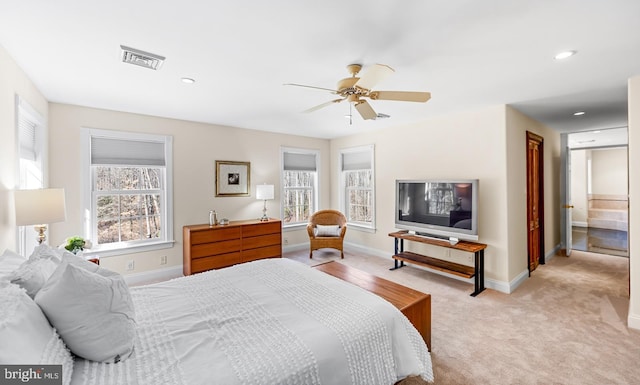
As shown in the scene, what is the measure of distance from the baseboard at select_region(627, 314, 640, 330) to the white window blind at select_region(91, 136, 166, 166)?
5.88 meters

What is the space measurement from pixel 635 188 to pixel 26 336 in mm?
4425

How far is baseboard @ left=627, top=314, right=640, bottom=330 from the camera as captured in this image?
255 cm

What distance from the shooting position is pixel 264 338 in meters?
1.33

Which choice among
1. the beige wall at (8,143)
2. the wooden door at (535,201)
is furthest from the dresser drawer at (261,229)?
the wooden door at (535,201)

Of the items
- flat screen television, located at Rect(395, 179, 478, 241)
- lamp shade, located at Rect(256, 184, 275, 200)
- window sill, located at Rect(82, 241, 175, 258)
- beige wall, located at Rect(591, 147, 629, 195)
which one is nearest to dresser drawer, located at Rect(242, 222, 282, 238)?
lamp shade, located at Rect(256, 184, 275, 200)

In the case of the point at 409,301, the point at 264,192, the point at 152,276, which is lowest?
the point at 152,276

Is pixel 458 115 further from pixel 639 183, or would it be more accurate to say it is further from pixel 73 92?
pixel 73 92

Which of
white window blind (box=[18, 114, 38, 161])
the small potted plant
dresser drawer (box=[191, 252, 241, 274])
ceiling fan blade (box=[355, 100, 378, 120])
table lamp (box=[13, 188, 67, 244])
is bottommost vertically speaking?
dresser drawer (box=[191, 252, 241, 274])

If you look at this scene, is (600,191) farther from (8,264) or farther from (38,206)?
(38,206)

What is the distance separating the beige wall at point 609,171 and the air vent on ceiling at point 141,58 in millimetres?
10537

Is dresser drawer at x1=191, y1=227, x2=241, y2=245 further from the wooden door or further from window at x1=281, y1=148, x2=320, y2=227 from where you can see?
the wooden door

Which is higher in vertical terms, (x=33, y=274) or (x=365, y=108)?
(x=365, y=108)

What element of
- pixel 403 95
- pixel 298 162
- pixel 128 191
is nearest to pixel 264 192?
pixel 298 162

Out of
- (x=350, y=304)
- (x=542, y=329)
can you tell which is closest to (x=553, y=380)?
(x=542, y=329)
